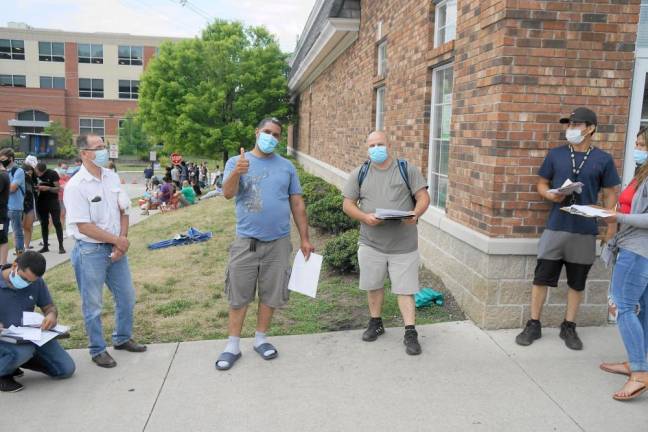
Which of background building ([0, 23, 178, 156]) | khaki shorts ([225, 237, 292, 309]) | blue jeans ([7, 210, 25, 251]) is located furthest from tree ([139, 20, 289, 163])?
background building ([0, 23, 178, 156])

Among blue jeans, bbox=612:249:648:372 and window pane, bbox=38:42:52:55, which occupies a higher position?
window pane, bbox=38:42:52:55

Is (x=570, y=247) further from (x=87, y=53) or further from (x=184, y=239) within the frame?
(x=87, y=53)

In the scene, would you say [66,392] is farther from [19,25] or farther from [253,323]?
[19,25]

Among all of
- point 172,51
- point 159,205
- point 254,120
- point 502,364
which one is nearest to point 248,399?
point 502,364

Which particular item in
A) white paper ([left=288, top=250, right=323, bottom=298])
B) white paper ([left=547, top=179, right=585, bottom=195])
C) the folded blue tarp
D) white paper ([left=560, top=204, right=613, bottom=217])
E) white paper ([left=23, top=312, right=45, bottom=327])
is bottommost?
the folded blue tarp

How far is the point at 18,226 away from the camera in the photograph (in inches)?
363

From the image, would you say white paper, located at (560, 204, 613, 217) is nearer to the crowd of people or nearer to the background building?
the crowd of people

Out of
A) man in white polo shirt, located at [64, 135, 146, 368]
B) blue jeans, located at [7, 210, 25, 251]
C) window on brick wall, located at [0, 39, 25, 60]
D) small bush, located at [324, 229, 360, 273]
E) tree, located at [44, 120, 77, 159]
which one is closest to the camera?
man in white polo shirt, located at [64, 135, 146, 368]

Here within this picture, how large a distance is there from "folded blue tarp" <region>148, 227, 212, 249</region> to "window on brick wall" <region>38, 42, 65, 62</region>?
53.0 metres

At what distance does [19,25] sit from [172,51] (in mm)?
38786

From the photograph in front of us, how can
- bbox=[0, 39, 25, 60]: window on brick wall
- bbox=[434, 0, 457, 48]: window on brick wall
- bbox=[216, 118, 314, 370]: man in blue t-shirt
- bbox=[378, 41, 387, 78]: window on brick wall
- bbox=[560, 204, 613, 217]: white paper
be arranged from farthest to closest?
bbox=[0, 39, 25, 60]: window on brick wall, bbox=[378, 41, 387, 78]: window on brick wall, bbox=[434, 0, 457, 48]: window on brick wall, bbox=[216, 118, 314, 370]: man in blue t-shirt, bbox=[560, 204, 613, 217]: white paper

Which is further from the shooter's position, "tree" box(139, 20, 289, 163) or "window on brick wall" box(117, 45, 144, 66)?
"window on brick wall" box(117, 45, 144, 66)

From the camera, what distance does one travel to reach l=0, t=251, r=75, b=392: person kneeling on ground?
380 cm

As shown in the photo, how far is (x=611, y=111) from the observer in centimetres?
468
